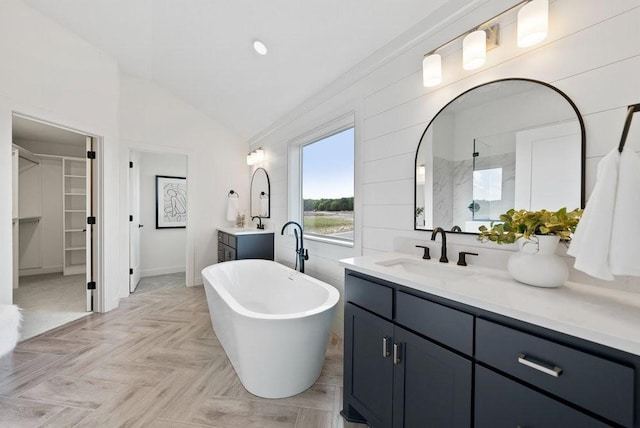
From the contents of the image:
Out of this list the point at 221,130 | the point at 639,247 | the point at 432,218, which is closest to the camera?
the point at 639,247

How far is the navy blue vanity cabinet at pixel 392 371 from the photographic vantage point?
108cm

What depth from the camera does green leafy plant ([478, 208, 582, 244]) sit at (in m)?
1.08

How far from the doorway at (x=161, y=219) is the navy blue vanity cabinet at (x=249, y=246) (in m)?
1.29

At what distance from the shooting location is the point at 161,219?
4.97 meters

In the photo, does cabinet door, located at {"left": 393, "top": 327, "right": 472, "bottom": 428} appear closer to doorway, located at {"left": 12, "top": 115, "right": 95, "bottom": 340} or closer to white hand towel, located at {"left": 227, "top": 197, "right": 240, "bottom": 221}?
white hand towel, located at {"left": 227, "top": 197, "right": 240, "bottom": 221}

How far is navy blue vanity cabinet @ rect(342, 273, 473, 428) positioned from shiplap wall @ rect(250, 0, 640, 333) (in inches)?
24.0

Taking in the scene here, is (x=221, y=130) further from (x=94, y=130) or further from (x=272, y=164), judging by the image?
(x=94, y=130)

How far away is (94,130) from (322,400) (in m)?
3.63

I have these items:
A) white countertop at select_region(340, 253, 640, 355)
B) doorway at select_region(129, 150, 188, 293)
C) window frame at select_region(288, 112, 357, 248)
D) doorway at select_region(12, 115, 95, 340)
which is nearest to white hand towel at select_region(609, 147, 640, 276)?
white countertop at select_region(340, 253, 640, 355)

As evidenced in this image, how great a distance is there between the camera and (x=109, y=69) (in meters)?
3.31

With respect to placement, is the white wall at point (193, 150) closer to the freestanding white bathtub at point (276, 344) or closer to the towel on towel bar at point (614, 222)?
the freestanding white bathtub at point (276, 344)

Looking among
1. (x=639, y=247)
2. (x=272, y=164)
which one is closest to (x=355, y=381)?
(x=639, y=247)

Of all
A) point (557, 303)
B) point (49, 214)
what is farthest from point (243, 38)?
point (49, 214)

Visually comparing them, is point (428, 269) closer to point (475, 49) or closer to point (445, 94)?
point (445, 94)
